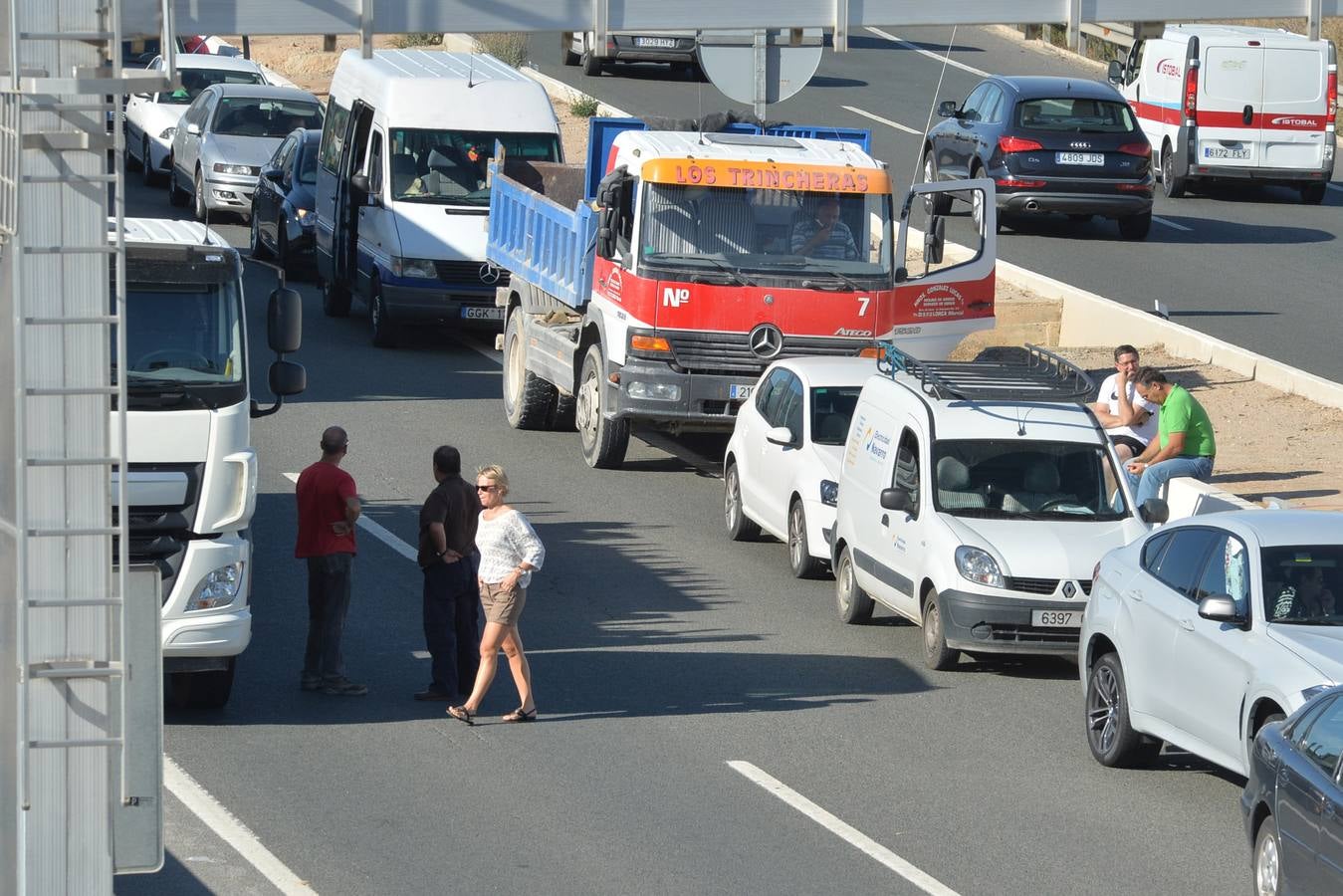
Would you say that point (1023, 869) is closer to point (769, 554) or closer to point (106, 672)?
point (106, 672)

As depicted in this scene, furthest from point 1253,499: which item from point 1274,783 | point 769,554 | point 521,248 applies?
point 1274,783

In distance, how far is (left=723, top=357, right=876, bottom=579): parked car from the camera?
1609 cm

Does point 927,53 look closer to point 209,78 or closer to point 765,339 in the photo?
point 209,78

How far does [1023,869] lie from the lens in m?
9.99

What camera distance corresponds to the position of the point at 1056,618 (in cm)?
1355

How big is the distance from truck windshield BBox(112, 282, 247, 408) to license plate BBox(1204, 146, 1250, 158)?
2176 cm

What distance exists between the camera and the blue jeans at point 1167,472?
16625 mm

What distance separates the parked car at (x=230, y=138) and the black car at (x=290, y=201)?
1833 mm

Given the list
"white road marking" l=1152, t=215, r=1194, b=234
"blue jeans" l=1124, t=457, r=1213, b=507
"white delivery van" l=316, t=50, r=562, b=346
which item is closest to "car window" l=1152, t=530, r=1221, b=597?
"blue jeans" l=1124, t=457, r=1213, b=507

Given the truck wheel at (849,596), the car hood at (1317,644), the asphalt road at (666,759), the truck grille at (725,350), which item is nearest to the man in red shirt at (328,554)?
the asphalt road at (666,759)

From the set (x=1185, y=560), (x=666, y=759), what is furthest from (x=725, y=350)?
(x=1185, y=560)

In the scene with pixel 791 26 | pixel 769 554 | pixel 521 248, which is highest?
pixel 791 26

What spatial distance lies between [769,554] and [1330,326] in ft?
33.6

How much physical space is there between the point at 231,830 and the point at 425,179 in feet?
48.4
